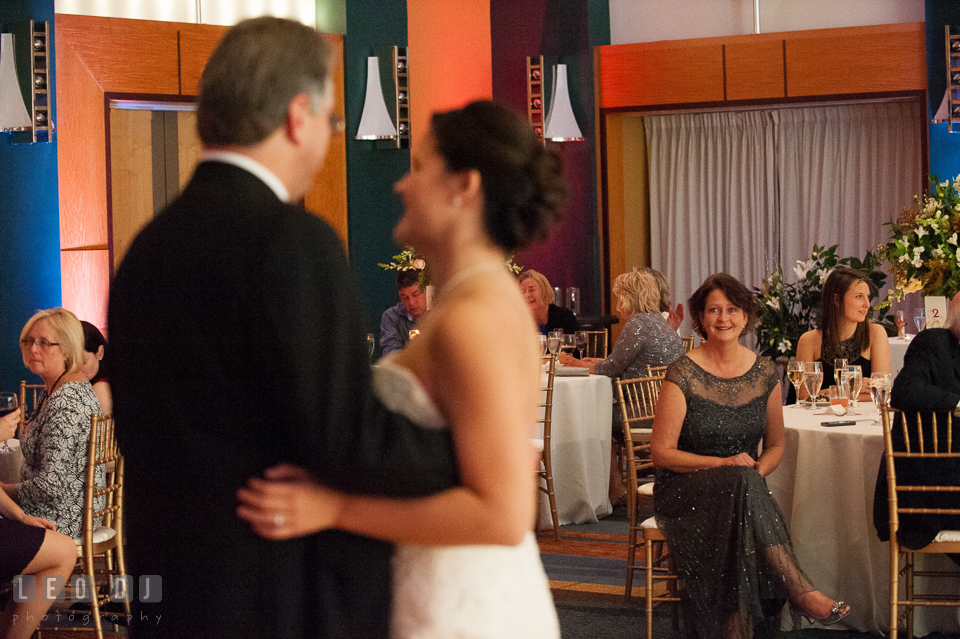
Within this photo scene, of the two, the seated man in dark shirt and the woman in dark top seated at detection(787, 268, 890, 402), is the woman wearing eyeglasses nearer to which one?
the seated man in dark shirt

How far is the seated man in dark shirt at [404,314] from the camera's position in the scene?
23.0 ft

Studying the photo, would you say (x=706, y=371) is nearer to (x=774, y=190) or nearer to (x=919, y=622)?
(x=919, y=622)

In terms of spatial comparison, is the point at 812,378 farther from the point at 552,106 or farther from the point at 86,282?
the point at 86,282

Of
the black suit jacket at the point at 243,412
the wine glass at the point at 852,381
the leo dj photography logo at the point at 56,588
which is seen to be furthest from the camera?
the wine glass at the point at 852,381

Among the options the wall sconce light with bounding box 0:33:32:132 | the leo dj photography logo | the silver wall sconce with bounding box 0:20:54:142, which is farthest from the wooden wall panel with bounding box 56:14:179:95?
the leo dj photography logo

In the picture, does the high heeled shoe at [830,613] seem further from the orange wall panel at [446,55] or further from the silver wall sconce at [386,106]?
Result: the orange wall panel at [446,55]

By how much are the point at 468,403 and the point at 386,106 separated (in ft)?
24.6

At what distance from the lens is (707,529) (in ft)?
12.2

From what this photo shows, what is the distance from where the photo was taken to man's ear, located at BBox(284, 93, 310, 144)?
123 centimetres

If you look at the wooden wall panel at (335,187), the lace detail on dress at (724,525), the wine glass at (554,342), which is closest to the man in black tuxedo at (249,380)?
the lace detail on dress at (724,525)

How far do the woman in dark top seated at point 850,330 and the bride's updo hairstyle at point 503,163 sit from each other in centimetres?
435

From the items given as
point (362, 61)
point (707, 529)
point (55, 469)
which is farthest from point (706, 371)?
point (362, 61)

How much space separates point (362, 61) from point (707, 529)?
232 inches

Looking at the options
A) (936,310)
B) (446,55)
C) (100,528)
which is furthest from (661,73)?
(100,528)
